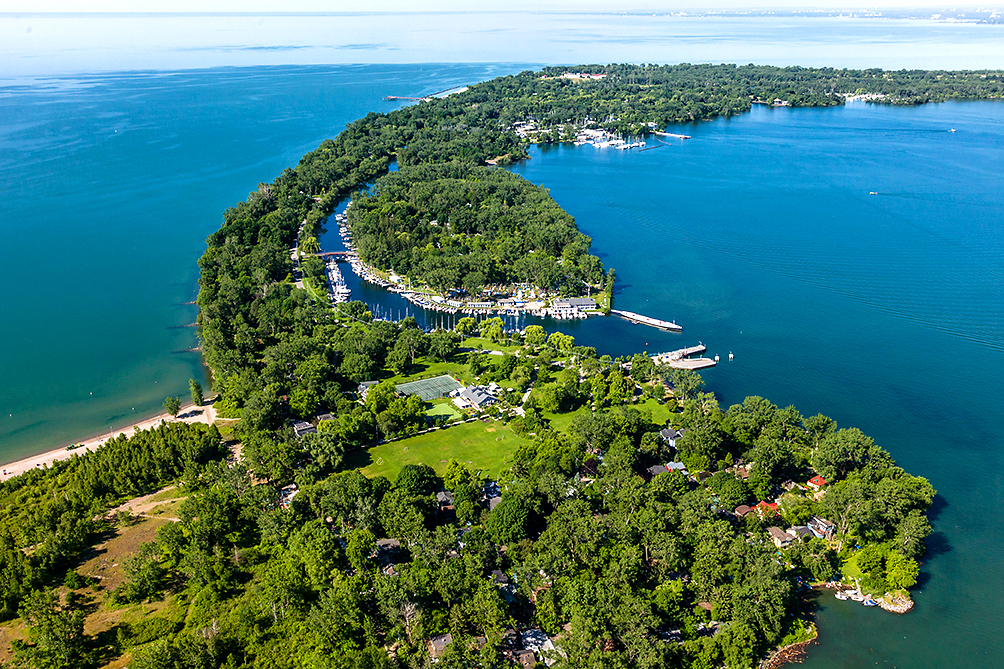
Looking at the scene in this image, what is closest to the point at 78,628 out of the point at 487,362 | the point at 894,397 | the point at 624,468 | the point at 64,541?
the point at 64,541

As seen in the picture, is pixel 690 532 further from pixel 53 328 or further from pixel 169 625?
pixel 53 328

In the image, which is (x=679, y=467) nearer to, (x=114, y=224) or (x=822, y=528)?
(x=822, y=528)

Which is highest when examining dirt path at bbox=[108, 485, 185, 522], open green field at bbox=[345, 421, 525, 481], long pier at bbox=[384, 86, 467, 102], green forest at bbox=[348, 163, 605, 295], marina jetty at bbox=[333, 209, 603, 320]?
long pier at bbox=[384, 86, 467, 102]

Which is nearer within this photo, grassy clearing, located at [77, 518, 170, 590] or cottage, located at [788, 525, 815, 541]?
grassy clearing, located at [77, 518, 170, 590]

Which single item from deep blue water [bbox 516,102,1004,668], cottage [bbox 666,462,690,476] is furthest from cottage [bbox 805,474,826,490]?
cottage [bbox 666,462,690,476]

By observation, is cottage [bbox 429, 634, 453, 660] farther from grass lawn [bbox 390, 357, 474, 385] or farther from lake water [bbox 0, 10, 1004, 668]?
A: grass lawn [bbox 390, 357, 474, 385]

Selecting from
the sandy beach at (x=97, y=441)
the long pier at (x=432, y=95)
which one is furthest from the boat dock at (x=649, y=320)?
the long pier at (x=432, y=95)

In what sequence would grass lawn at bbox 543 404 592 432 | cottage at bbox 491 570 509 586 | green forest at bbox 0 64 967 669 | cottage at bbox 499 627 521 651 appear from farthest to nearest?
grass lawn at bbox 543 404 592 432
cottage at bbox 491 570 509 586
green forest at bbox 0 64 967 669
cottage at bbox 499 627 521 651
